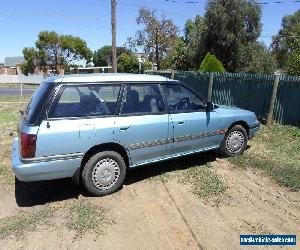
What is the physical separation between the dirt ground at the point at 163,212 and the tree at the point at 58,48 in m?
45.7

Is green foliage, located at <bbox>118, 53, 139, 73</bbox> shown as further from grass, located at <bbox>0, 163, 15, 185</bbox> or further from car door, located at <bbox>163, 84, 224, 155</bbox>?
car door, located at <bbox>163, 84, 224, 155</bbox>

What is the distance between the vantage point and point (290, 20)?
59.9 m

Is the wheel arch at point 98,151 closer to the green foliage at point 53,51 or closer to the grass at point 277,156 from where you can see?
the grass at point 277,156

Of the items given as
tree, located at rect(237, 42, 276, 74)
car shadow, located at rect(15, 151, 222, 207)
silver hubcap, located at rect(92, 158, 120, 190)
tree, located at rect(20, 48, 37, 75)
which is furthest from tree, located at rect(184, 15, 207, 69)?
tree, located at rect(20, 48, 37, 75)

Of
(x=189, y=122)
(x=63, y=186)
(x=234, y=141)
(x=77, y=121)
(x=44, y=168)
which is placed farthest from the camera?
(x=234, y=141)

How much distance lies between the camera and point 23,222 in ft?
15.0

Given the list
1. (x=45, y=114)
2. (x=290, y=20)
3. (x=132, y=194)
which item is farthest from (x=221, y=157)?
(x=290, y=20)

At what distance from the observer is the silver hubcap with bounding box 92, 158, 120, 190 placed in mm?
5213

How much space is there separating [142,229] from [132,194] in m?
1.11

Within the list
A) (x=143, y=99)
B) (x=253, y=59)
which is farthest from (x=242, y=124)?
(x=253, y=59)

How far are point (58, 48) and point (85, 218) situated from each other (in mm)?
48189

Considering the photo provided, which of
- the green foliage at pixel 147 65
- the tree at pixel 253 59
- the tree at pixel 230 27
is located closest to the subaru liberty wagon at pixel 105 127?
the tree at pixel 230 27

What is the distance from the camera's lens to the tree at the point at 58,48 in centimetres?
4831

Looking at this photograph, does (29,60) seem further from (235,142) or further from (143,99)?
(143,99)
